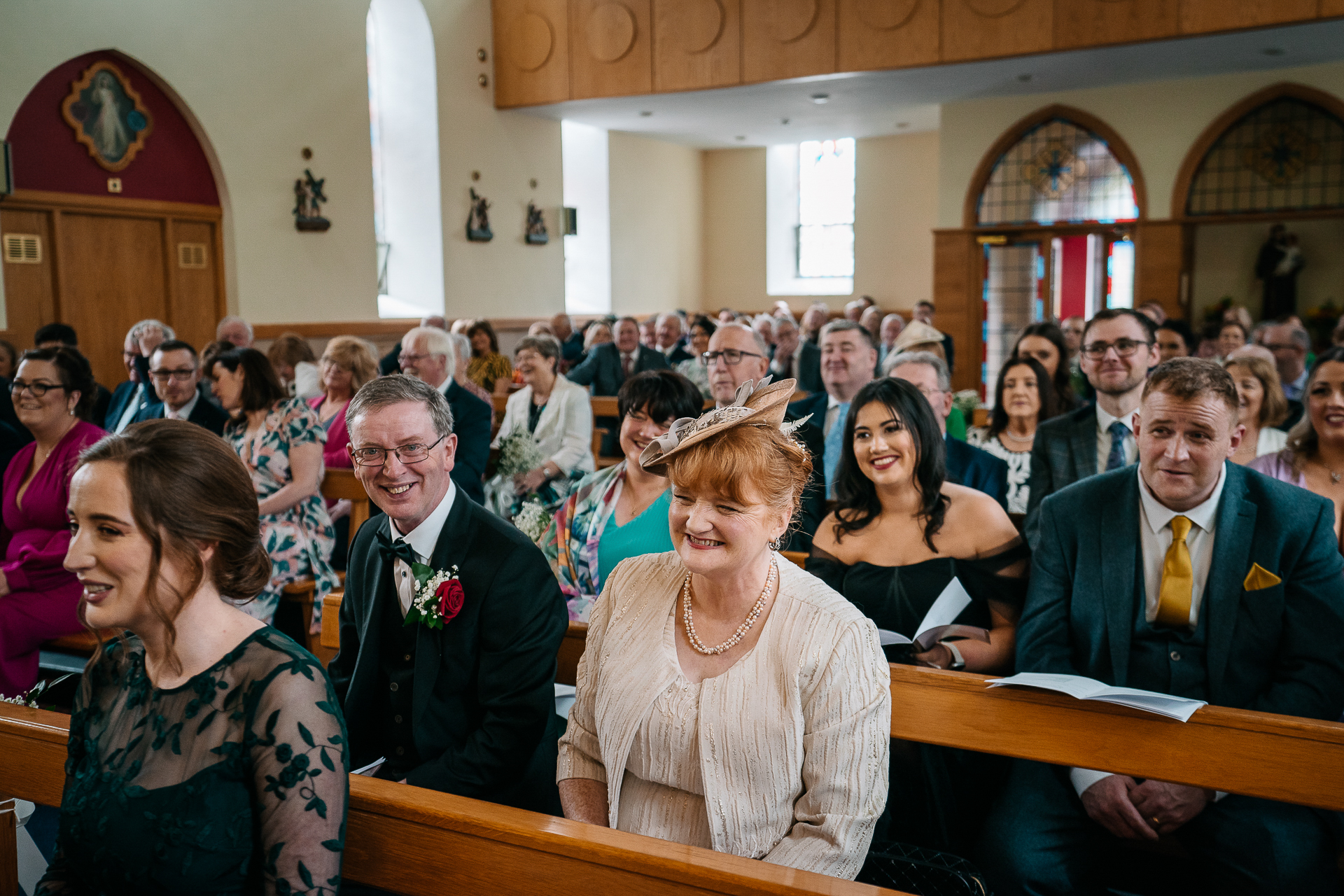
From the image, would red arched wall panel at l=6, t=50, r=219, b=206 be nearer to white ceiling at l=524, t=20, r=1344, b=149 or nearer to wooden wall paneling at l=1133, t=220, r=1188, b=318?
white ceiling at l=524, t=20, r=1344, b=149

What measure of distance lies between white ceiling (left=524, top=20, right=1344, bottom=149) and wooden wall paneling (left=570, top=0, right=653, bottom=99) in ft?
0.97

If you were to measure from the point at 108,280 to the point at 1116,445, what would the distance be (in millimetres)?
8565

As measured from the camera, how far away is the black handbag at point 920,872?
6.25ft

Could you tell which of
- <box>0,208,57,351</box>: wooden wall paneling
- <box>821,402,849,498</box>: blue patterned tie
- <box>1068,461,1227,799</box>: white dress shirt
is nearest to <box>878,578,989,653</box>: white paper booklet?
<box>1068,461,1227,799</box>: white dress shirt

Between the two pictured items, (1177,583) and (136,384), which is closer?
(1177,583)

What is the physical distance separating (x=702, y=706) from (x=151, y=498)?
3.15 ft

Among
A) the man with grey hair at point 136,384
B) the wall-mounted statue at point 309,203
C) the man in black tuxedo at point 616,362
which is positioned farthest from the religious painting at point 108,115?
the man in black tuxedo at point 616,362

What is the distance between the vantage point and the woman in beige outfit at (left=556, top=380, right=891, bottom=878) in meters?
1.83

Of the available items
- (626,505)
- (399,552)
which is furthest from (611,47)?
(399,552)

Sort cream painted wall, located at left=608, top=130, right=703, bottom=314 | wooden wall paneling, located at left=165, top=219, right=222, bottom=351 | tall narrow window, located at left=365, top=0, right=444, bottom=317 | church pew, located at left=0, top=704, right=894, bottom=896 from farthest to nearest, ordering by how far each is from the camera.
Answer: cream painted wall, located at left=608, top=130, right=703, bottom=314
tall narrow window, located at left=365, top=0, right=444, bottom=317
wooden wall paneling, located at left=165, top=219, right=222, bottom=351
church pew, located at left=0, top=704, right=894, bottom=896

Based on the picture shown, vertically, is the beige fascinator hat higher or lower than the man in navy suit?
higher

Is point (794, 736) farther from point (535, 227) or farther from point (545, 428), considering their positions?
point (535, 227)

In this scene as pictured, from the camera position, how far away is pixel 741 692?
1868mm

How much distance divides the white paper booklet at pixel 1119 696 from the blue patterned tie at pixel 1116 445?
1.93 m
